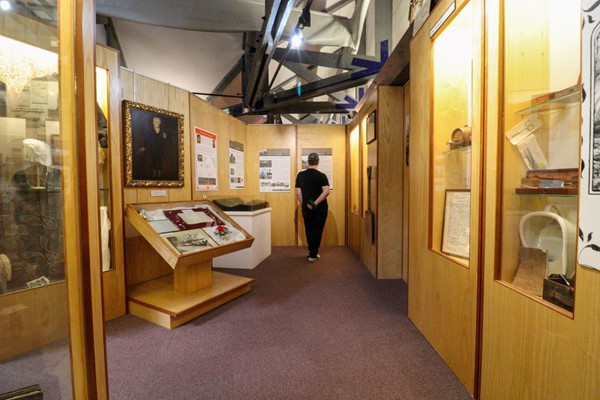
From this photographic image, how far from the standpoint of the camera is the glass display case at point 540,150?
1.05 m

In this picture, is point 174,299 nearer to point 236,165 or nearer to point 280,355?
point 280,355

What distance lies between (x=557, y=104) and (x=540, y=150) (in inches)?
7.9

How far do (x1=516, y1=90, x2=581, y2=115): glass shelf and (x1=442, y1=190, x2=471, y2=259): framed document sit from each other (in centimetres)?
57

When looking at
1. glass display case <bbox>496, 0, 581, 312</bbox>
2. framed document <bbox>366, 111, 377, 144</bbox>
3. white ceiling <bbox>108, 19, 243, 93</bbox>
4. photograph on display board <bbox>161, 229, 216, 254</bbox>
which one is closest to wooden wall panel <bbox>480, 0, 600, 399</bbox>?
glass display case <bbox>496, 0, 581, 312</bbox>

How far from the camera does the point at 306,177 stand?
448cm

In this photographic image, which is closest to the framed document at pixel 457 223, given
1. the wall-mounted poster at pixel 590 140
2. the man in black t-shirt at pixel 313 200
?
the wall-mounted poster at pixel 590 140

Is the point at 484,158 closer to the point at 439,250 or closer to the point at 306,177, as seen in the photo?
the point at 439,250

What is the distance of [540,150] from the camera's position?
3.93 feet

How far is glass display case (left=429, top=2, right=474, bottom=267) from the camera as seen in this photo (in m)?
1.66

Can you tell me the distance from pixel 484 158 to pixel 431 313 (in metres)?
1.21

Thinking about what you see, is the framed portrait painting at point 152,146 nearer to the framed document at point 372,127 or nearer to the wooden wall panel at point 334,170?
the framed document at point 372,127

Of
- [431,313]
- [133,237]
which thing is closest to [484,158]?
[431,313]

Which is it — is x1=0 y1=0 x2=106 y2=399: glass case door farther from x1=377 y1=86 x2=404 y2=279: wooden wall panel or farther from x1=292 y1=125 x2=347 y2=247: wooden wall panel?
x1=292 y1=125 x2=347 y2=247: wooden wall panel

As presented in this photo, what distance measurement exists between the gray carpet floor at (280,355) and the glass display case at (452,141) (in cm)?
81
